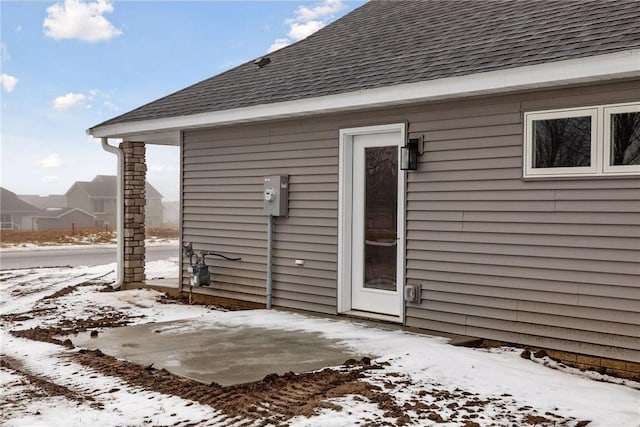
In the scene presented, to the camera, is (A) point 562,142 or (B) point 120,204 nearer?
(A) point 562,142

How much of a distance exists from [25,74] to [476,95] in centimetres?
2958

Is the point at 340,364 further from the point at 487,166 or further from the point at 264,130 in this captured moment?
the point at 264,130

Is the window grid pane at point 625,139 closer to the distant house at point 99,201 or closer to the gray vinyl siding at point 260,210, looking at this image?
the gray vinyl siding at point 260,210

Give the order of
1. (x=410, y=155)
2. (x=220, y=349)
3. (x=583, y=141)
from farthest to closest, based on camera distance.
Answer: (x=410, y=155) → (x=220, y=349) → (x=583, y=141)

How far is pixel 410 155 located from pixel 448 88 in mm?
822

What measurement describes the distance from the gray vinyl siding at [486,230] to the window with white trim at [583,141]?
3.0 inches

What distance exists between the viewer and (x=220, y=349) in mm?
5637

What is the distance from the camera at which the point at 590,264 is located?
5.37 meters

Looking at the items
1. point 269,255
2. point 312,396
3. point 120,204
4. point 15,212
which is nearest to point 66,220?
point 15,212

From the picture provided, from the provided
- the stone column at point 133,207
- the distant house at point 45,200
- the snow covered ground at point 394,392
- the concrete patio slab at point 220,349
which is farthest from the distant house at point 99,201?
the snow covered ground at point 394,392

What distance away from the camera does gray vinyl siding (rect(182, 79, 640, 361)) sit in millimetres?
5258

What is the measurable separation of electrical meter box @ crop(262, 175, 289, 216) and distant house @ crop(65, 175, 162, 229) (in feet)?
175

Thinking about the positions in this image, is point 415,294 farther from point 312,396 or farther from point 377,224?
point 312,396

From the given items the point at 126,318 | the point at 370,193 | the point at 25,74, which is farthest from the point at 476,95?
the point at 25,74
